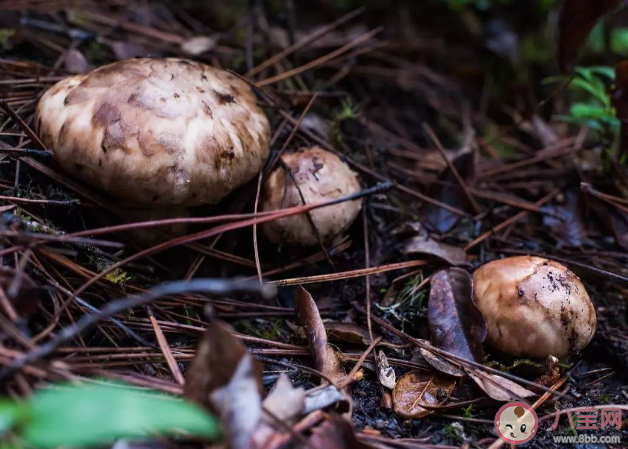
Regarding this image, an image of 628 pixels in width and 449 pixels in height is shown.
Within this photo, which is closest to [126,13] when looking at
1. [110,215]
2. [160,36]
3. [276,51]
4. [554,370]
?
[160,36]

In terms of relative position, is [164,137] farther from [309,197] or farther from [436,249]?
[436,249]

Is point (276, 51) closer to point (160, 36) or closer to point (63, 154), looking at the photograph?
point (160, 36)

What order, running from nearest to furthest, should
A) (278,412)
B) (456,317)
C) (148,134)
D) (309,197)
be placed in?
(278,412)
(148,134)
(456,317)
(309,197)

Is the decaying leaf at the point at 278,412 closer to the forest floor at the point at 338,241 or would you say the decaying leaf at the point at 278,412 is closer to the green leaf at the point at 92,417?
the forest floor at the point at 338,241

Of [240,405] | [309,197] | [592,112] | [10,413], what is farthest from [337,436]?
[592,112]

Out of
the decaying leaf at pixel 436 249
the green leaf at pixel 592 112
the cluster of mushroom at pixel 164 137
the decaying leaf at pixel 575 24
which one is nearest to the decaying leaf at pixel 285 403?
the cluster of mushroom at pixel 164 137

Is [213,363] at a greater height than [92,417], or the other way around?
[92,417]
